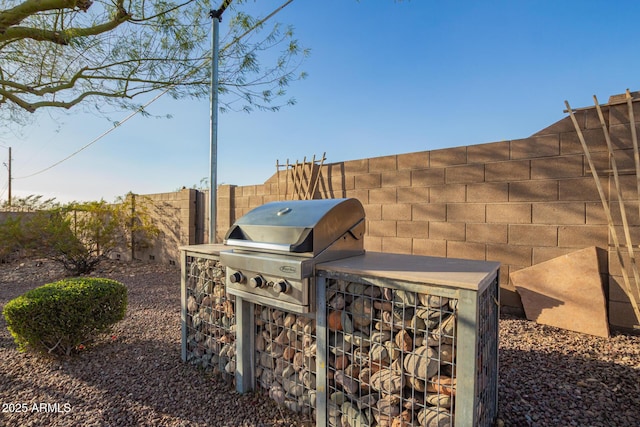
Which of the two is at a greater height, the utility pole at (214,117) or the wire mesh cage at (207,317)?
the utility pole at (214,117)

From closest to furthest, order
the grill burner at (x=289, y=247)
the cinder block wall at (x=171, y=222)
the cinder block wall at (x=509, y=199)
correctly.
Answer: the grill burner at (x=289, y=247) < the cinder block wall at (x=509, y=199) < the cinder block wall at (x=171, y=222)

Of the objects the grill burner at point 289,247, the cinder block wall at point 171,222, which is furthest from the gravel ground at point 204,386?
the cinder block wall at point 171,222

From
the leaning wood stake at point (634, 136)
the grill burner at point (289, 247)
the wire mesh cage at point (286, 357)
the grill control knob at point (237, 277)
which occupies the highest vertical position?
the leaning wood stake at point (634, 136)

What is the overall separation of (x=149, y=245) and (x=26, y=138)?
12.3 ft

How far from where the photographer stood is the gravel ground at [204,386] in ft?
→ 5.89

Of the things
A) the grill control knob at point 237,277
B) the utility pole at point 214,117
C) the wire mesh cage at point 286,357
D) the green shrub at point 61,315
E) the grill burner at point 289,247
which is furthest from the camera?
the utility pole at point 214,117

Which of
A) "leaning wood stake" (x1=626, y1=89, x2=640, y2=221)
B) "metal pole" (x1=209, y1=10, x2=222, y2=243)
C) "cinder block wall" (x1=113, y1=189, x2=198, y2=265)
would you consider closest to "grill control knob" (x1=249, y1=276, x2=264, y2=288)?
"metal pole" (x1=209, y1=10, x2=222, y2=243)

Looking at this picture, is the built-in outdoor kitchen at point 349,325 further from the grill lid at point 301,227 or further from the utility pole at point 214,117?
the utility pole at point 214,117

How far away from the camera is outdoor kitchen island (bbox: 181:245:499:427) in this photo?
1196mm

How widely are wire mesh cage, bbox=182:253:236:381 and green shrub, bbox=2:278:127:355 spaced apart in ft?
2.84

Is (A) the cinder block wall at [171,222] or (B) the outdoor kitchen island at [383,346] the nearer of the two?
(B) the outdoor kitchen island at [383,346]

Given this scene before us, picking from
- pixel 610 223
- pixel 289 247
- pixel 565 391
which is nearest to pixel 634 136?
pixel 610 223

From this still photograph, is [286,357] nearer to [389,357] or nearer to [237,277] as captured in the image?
[237,277]

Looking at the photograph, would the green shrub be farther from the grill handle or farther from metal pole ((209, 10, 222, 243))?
the grill handle
